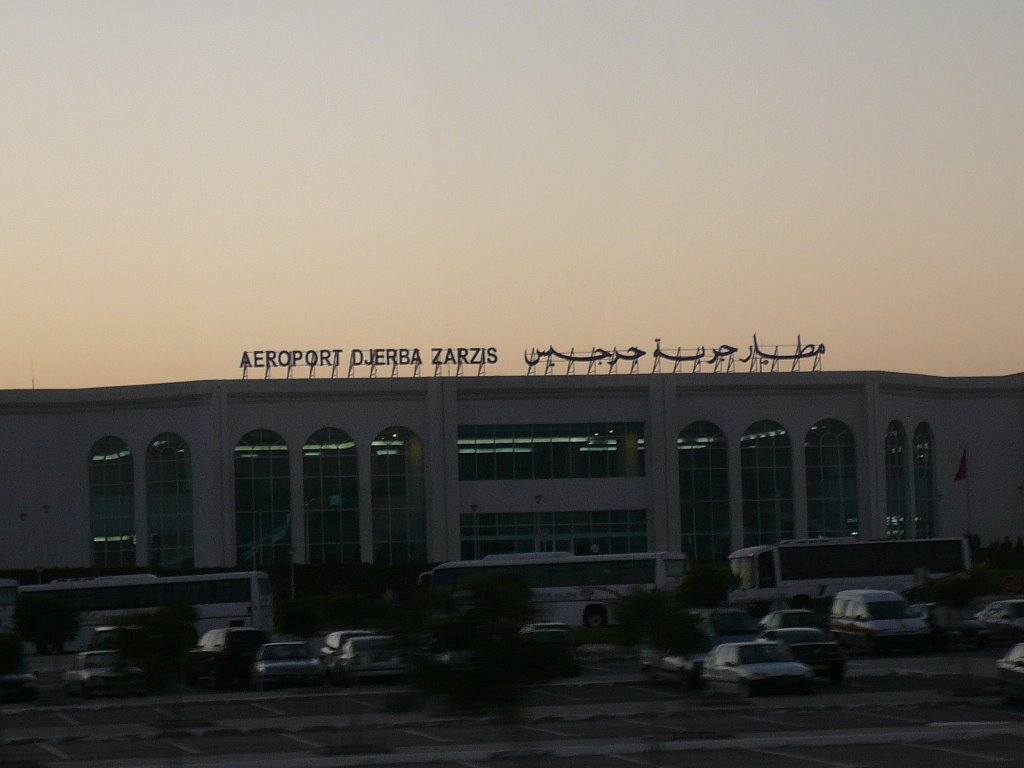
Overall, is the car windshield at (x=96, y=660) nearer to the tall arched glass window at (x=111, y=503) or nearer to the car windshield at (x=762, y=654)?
the car windshield at (x=762, y=654)

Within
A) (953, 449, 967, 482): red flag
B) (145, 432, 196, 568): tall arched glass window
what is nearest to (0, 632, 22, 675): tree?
(145, 432, 196, 568): tall arched glass window

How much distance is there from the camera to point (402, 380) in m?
80.5

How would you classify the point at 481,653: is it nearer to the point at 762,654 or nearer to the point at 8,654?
the point at 762,654

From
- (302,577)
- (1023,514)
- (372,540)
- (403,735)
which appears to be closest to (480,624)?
(403,735)

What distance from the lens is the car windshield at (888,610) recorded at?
44.2m

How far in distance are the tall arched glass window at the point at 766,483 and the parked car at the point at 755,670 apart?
4779 centimetres

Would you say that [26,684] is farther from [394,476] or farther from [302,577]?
[394,476]

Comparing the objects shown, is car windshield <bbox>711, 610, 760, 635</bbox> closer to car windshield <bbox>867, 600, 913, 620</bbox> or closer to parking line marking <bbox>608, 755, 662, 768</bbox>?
car windshield <bbox>867, 600, 913, 620</bbox>

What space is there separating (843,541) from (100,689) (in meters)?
34.8

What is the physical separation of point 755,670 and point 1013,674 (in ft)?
18.6

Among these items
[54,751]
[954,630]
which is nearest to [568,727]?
[54,751]

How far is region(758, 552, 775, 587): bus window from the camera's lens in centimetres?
6450

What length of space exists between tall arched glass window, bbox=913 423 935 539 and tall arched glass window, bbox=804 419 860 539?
4.55m

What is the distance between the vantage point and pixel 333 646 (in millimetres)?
42000
